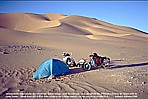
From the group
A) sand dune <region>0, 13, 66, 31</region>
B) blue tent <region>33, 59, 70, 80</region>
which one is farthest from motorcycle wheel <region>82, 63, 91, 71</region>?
sand dune <region>0, 13, 66, 31</region>

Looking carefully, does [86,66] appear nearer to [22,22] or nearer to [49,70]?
[49,70]

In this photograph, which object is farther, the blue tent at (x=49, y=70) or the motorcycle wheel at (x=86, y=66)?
the motorcycle wheel at (x=86, y=66)

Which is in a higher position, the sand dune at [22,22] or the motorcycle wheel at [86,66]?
the sand dune at [22,22]

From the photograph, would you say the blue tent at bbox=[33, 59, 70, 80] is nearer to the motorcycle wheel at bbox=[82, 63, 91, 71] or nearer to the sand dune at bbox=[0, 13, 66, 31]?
the motorcycle wheel at bbox=[82, 63, 91, 71]

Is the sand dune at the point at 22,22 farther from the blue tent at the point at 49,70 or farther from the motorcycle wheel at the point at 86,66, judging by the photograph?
the blue tent at the point at 49,70

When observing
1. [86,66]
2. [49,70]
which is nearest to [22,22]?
[86,66]

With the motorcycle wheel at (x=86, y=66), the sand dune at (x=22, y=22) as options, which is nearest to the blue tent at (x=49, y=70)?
the motorcycle wheel at (x=86, y=66)

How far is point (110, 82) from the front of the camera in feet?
28.0

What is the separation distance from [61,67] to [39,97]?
12.5 ft

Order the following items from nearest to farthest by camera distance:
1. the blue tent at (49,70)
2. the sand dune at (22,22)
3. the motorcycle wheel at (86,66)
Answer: the blue tent at (49,70) → the motorcycle wheel at (86,66) → the sand dune at (22,22)

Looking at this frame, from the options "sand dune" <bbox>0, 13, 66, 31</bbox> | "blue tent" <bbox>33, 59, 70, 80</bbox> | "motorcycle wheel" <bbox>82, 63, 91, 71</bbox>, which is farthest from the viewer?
"sand dune" <bbox>0, 13, 66, 31</bbox>

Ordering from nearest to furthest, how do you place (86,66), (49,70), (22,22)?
(49,70) → (86,66) → (22,22)

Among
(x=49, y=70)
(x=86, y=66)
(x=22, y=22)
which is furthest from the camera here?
(x=22, y=22)

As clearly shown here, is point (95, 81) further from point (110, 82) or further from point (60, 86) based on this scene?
point (60, 86)
